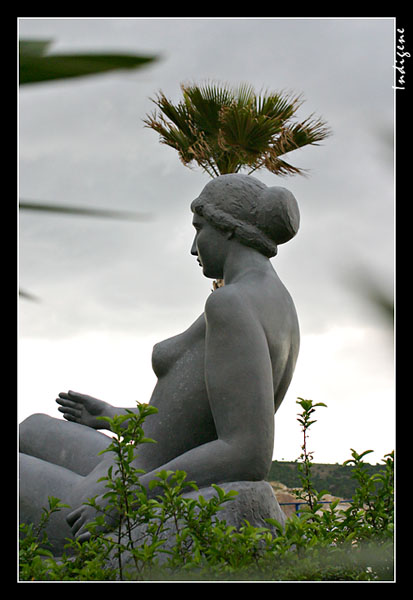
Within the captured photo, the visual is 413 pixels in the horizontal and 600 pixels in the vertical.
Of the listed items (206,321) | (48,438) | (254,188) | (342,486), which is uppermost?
(254,188)

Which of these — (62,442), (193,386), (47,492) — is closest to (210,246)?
(193,386)

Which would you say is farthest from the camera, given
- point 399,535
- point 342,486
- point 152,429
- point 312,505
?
point 342,486

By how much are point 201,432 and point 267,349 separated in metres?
0.55

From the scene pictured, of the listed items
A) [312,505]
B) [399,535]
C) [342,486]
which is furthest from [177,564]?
[342,486]

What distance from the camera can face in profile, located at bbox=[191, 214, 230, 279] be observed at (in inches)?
148

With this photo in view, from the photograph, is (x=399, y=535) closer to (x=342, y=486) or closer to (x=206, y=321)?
(x=206, y=321)

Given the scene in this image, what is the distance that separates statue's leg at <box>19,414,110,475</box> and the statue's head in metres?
1.36

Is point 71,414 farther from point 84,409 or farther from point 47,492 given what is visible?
point 47,492

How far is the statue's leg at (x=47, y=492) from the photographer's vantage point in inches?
143

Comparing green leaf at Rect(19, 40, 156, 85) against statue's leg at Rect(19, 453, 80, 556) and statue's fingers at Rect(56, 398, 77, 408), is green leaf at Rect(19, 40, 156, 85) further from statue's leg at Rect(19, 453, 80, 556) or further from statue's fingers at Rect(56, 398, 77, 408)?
statue's fingers at Rect(56, 398, 77, 408)

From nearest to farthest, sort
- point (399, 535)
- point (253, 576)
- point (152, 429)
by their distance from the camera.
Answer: point (399, 535) → point (253, 576) → point (152, 429)

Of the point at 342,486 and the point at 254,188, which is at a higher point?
the point at 254,188

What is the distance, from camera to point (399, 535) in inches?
90.0

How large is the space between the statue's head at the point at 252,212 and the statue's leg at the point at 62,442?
53.7 inches
